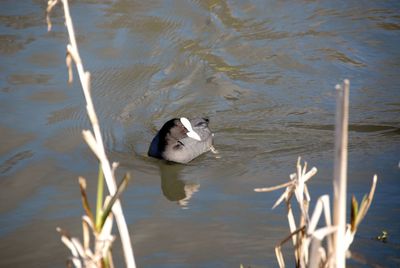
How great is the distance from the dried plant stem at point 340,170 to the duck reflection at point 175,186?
2879mm

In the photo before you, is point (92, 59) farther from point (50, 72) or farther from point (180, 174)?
point (180, 174)

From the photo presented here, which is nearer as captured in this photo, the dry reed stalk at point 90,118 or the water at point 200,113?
the dry reed stalk at point 90,118

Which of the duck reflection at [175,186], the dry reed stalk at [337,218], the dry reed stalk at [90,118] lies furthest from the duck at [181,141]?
the dry reed stalk at [90,118]

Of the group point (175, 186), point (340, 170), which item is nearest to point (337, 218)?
point (340, 170)

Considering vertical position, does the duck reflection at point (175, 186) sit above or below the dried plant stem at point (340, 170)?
below

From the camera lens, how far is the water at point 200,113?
185 inches

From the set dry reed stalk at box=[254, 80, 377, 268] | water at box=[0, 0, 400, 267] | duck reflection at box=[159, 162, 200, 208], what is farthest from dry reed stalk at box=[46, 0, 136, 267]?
duck reflection at box=[159, 162, 200, 208]

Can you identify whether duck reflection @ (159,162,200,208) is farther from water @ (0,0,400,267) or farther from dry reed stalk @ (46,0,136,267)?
dry reed stalk @ (46,0,136,267)

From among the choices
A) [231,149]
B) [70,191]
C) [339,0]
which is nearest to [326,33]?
[339,0]

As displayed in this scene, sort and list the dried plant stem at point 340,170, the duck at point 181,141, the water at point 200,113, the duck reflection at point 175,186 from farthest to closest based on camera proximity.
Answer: the duck at point 181,141
the duck reflection at point 175,186
the water at point 200,113
the dried plant stem at point 340,170

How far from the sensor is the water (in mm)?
4695

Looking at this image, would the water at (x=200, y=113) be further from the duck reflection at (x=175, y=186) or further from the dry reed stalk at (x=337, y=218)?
the dry reed stalk at (x=337, y=218)

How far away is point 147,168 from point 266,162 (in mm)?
1182

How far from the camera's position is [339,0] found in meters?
9.14
